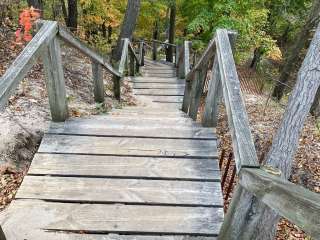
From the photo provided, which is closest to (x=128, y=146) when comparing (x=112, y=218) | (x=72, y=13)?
(x=112, y=218)

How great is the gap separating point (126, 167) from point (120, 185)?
272 millimetres

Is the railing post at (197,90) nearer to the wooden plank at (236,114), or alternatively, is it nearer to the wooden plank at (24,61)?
the wooden plank at (236,114)

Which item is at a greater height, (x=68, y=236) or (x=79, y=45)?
(x=79, y=45)

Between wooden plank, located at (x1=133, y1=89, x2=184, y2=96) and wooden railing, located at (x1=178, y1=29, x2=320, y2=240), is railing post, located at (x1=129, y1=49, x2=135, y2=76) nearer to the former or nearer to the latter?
wooden plank, located at (x1=133, y1=89, x2=184, y2=96)

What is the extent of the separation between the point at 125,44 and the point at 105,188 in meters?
7.53

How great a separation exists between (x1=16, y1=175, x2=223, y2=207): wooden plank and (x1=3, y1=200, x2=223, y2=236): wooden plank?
0.23ft

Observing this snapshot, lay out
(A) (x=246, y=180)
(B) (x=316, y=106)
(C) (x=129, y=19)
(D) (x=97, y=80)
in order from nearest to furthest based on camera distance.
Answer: (A) (x=246, y=180) → (D) (x=97, y=80) → (C) (x=129, y=19) → (B) (x=316, y=106)

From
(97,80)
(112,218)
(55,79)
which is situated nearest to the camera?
(112,218)

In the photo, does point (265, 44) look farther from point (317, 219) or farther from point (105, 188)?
point (317, 219)

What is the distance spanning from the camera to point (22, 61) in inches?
116

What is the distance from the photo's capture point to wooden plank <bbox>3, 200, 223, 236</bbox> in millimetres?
2757

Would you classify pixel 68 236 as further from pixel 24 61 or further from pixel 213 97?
pixel 213 97

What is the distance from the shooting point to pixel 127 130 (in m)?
4.16

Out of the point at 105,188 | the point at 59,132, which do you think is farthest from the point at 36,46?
the point at 105,188
